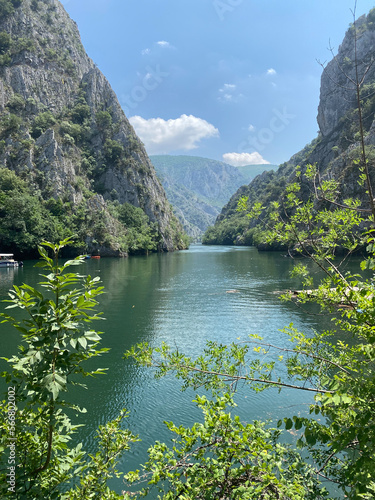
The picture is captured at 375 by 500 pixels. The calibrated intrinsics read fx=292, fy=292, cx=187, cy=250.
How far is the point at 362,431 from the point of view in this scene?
293cm

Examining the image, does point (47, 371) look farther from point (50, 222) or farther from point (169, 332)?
point (50, 222)

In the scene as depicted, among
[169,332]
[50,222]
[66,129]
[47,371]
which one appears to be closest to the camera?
[47,371]

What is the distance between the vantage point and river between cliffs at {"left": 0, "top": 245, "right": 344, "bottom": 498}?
11.2 m

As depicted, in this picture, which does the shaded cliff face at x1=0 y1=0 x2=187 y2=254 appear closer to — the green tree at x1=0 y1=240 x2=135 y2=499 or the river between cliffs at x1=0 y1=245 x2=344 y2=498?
the river between cliffs at x1=0 y1=245 x2=344 y2=498

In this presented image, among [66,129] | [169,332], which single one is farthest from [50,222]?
[169,332]

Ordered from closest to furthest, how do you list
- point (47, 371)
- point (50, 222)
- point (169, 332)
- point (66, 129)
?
point (47, 371)
point (169, 332)
point (50, 222)
point (66, 129)

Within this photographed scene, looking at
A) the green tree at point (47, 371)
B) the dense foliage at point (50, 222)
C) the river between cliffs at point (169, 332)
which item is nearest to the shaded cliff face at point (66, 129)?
the dense foliage at point (50, 222)

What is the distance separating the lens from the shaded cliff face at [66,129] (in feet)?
273

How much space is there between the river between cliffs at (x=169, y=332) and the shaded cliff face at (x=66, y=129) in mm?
52467

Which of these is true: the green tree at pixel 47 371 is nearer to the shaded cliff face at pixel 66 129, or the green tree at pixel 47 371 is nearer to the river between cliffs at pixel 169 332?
the river between cliffs at pixel 169 332

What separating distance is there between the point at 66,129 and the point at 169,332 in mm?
97922

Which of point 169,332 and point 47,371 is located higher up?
point 47,371

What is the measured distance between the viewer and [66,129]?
98.0m

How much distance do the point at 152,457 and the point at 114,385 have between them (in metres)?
11.1
